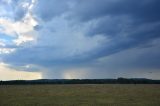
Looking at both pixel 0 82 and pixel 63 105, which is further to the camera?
pixel 0 82

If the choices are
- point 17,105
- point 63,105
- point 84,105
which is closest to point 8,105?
point 17,105

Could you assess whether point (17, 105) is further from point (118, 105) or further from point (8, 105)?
point (118, 105)

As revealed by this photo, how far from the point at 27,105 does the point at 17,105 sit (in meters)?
1.11

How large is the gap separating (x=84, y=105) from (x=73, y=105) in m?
1.26

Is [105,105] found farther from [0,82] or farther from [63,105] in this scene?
[0,82]

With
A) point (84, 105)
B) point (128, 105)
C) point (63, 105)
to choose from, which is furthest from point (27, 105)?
point (128, 105)

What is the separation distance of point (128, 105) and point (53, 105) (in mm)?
8405

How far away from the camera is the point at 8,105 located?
3556 centimetres

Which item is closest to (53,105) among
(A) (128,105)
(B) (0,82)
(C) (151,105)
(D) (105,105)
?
(D) (105,105)

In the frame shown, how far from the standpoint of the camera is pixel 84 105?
114ft

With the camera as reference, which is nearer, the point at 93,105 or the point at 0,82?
the point at 93,105

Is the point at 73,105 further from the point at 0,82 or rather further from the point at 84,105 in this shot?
the point at 0,82

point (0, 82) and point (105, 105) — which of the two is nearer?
point (105, 105)

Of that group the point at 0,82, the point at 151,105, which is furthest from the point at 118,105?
the point at 0,82
